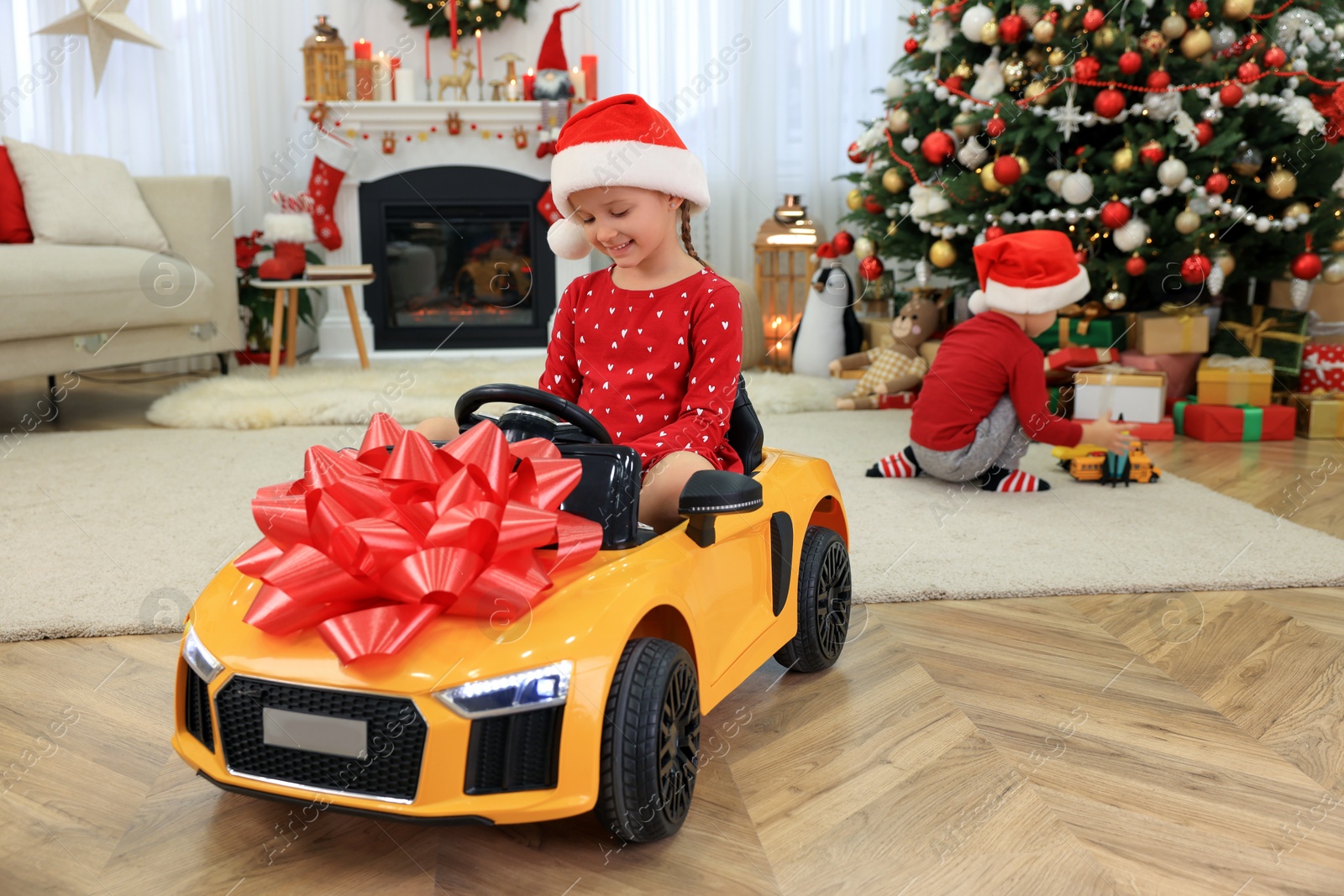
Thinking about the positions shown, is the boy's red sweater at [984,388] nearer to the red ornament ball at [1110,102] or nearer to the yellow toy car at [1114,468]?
the yellow toy car at [1114,468]

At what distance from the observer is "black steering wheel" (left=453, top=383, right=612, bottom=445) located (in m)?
1.10

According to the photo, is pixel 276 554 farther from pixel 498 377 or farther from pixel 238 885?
pixel 498 377

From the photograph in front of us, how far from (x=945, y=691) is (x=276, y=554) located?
0.83 metres

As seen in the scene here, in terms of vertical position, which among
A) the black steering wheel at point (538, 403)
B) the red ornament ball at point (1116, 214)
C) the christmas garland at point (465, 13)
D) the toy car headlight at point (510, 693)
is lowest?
the toy car headlight at point (510, 693)

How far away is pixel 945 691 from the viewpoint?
1.37m

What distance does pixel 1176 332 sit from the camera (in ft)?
10.2

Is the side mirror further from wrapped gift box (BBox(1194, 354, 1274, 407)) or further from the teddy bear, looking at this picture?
the teddy bear

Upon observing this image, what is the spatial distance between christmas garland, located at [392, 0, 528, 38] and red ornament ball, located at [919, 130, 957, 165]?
2359 millimetres

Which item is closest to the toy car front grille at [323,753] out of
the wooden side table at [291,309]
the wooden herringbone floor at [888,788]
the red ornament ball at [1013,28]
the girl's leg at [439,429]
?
the wooden herringbone floor at [888,788]

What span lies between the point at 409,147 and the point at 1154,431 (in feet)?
11.0

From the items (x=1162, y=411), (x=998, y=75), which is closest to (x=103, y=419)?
(x=998, y=75)

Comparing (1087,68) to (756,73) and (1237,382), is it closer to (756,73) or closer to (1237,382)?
(1237,382)

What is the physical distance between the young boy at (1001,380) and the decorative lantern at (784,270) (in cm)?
193

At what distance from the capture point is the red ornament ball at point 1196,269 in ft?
9.44
